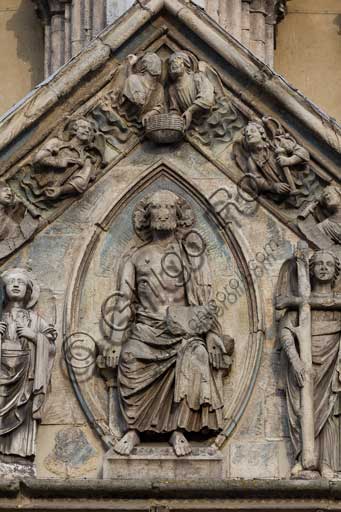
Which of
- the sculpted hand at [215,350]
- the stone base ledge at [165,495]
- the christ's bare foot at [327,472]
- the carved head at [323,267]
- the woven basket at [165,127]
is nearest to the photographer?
the stone base ledge at [165,495]

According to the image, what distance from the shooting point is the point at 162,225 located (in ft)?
68.0

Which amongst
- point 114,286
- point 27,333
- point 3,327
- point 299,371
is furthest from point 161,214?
point 299,371

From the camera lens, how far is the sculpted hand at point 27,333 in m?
20.3

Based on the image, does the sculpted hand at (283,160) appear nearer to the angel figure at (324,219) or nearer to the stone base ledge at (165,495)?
the angel figure at (324,219)

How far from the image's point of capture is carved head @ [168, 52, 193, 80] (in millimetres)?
21031

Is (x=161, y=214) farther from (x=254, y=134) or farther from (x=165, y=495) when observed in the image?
(x=165, y=495)

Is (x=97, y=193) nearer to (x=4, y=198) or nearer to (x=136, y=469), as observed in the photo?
(x=4, y=198)

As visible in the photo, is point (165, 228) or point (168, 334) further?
point (165, 228)

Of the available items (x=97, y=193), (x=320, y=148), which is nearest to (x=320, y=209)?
(x=320, y=148)

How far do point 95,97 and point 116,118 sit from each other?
238mm

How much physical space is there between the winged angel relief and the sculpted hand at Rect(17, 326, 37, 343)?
183 cm

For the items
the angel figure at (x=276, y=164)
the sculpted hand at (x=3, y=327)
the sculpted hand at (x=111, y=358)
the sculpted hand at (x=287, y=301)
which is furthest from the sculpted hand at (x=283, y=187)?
the sculpted hand at (x=3, y=327)

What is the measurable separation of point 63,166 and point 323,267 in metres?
2.21

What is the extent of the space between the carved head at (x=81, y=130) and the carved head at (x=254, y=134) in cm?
124
